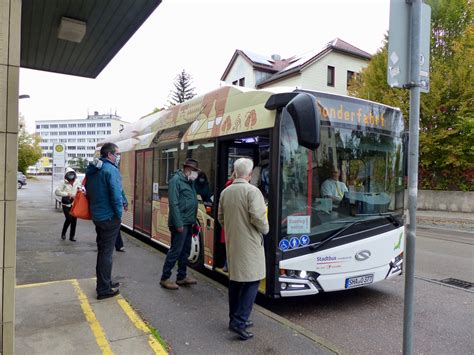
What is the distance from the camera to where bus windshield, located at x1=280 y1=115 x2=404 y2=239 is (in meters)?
4.76

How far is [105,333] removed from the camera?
401cm

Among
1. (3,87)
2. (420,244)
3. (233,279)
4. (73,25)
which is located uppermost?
(73,25)

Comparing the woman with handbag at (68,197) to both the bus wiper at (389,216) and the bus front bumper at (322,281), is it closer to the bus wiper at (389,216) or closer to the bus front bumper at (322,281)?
the bus front bumper at (322,281)

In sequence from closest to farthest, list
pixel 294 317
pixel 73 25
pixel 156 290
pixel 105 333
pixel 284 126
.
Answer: pixel 105 333 < pixel 284 126 < pixel 294 317 < pixel 156 290 < pixel 73 25

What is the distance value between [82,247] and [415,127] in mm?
7788

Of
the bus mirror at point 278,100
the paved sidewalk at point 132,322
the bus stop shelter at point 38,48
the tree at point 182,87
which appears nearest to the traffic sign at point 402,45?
the bus mirror at point 278,100

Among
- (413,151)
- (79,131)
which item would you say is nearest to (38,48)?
(413,151)

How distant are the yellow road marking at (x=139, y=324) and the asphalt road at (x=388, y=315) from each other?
5.89 feet

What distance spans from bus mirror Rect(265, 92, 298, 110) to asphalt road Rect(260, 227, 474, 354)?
8.54 feet

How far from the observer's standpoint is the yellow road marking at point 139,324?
3732mm

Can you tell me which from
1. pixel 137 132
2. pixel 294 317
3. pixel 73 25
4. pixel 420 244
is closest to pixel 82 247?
pixel 137 132

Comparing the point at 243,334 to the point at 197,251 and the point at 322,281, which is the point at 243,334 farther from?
the point at 197,251

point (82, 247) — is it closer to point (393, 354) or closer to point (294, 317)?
point (294, 317)

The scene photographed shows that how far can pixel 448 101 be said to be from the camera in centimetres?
1841
